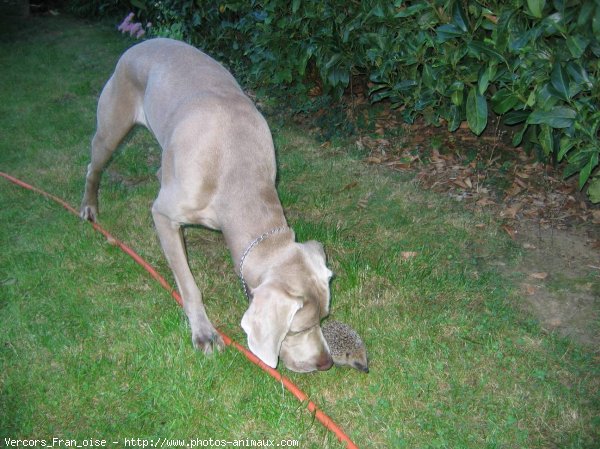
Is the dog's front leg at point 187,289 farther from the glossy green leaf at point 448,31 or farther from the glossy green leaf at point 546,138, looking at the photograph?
the glossy green leaf at point 546,138

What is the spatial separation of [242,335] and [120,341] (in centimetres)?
75

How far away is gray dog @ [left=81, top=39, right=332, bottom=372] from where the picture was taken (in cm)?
292

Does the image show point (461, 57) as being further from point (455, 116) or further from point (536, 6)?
point (536, 6)

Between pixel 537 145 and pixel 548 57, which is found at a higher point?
pixel 548 57

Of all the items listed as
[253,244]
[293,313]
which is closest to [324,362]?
[293,313]

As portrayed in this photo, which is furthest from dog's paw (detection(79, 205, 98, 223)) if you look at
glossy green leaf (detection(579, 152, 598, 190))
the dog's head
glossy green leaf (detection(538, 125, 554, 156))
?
glossy green leaf (detection(579, 152, 598, 190))

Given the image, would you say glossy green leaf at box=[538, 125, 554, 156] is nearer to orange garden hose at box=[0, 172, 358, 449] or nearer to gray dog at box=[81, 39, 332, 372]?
gray dog at box=[81, 39, 332, 372]

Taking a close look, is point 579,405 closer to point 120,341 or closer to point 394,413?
A: point 394,413

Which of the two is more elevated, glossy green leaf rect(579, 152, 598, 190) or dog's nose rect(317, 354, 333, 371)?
glossy green leaf rect(579, 152, 598, 190)

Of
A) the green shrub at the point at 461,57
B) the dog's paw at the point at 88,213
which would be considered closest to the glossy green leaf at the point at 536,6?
the green shrub at the point at 461,57

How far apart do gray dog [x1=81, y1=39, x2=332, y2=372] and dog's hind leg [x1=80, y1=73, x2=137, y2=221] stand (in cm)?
1

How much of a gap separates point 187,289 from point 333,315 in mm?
960

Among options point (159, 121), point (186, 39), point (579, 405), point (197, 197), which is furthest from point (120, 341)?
point (186, 39)

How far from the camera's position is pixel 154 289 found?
4.15 metres
